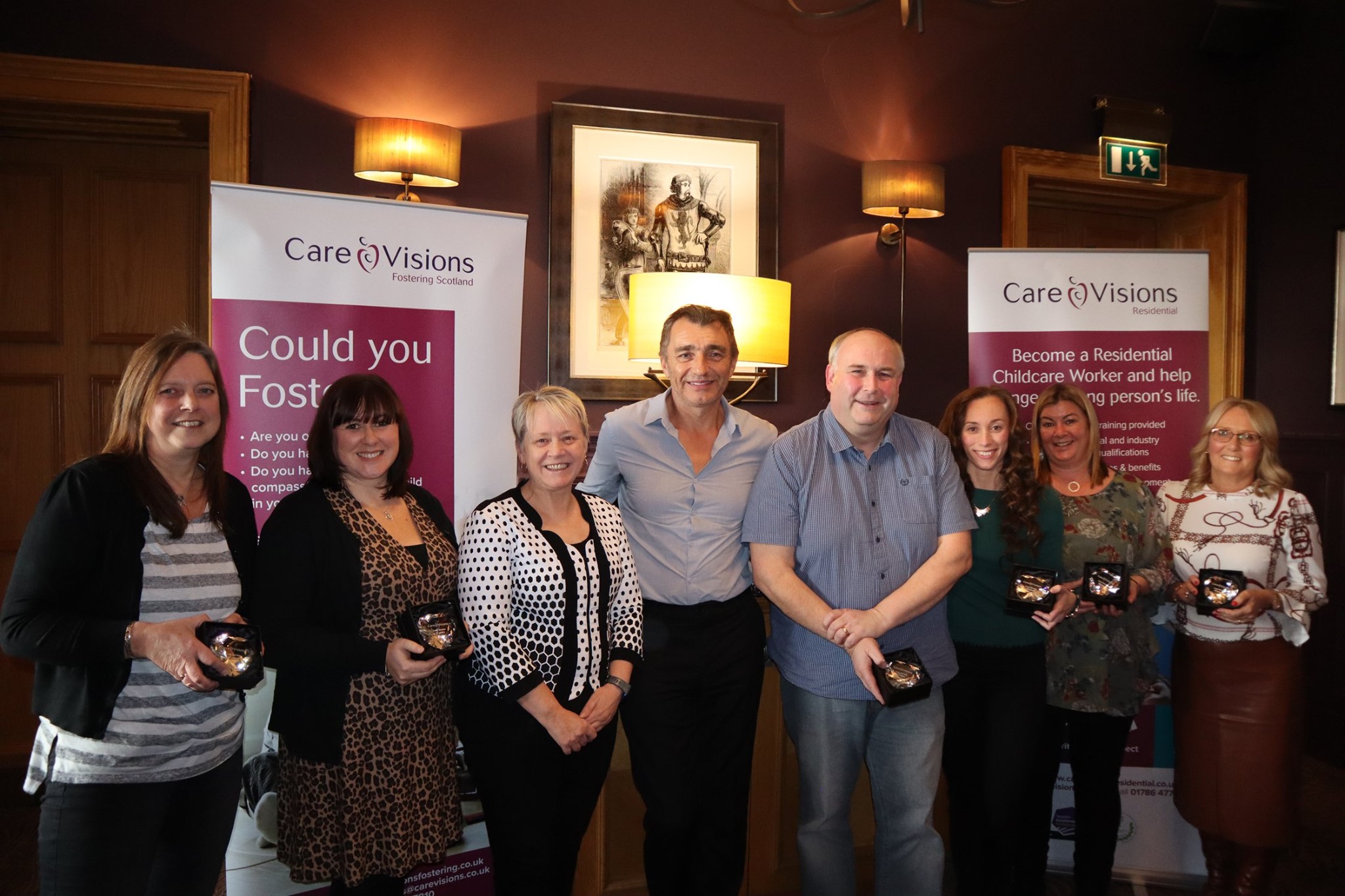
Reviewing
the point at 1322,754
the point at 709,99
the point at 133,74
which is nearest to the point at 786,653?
the point at 709,99

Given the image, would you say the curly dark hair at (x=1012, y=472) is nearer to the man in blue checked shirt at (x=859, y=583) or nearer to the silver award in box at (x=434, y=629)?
the man in blue checked shirt at (x=859, y=583)

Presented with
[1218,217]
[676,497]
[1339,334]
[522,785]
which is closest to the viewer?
[522,785]

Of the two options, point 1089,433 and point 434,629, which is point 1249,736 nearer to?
point 1089,433

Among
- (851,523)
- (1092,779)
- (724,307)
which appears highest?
(724,307)

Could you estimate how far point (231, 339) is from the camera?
2.35 m

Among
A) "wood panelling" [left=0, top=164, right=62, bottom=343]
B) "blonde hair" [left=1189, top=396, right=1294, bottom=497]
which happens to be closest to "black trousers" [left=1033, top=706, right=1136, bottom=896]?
"blonde hair" [left=1189, top=396, right=1294, bottom=497]

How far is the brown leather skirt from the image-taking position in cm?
259

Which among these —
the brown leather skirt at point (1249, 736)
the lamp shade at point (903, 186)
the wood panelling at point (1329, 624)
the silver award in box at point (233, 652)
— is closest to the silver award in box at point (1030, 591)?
the brown leather skirt at point (1249, 736)

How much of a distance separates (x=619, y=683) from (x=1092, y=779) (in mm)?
1445

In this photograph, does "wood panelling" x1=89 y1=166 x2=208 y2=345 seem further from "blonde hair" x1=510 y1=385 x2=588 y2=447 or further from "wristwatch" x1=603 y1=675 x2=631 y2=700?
"wristwatch" x1=603 y1=675 x2=631 y2=700

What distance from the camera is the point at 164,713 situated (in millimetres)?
1642

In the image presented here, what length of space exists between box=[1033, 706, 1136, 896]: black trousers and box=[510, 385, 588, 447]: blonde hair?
1568mm

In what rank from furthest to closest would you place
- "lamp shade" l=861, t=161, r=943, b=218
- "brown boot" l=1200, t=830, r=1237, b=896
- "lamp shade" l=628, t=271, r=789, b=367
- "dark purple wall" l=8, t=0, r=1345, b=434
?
"lamp shade" l=861, t=161, r=943, b=218 → "dark purple wall" l=8, t=0, r=1345, b=434 → "lamp shade" l=628, t=271, r=789, b=367 → "brown boot" l=1200, t=830, r=1237, b=896

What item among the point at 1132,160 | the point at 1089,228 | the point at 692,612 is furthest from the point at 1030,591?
the point at 1089,228
